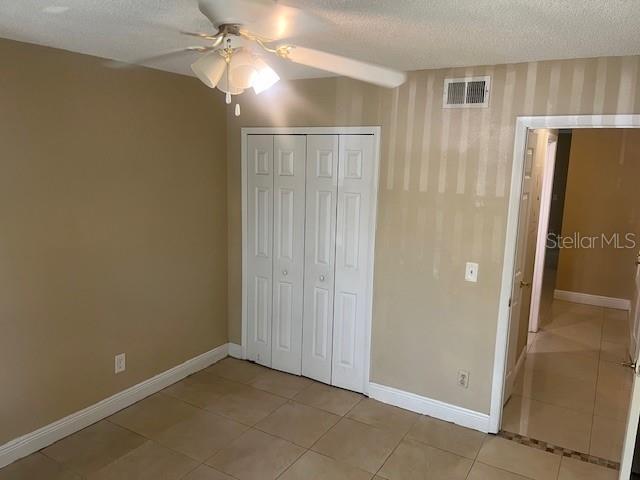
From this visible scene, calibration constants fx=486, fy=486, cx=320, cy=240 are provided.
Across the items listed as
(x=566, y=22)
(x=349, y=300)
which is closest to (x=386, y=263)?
(x=349, y=300)

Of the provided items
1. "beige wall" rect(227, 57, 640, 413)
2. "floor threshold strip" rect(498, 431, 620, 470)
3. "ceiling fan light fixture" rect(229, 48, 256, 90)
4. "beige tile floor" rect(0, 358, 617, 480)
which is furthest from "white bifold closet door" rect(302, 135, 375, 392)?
"ceiling fan light fixture" rect(229, 48, 256, 90)

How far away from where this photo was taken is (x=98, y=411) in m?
3.22

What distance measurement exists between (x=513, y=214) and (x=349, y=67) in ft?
4.45

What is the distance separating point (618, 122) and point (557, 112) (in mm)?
308

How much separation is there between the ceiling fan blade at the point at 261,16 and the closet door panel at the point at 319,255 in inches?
53.7

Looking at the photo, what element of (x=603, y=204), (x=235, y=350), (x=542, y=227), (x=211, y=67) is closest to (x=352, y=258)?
(x=235, y=350)

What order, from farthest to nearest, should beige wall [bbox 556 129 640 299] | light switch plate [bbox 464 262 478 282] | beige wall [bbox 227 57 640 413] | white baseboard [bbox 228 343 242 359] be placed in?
beige wall [bbox 556 129 640 299]
white baseboard [bbox 228 343 242 359]
light switch plate [bbox 464 262 478 282]
beige wall [bbox 227 57 640 413]

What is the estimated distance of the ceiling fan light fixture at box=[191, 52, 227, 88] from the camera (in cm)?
202

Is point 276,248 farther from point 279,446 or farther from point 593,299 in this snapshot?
point 593,299

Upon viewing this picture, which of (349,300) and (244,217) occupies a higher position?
(244,217)

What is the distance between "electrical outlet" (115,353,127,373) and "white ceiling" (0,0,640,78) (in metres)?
1.97

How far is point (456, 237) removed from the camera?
124 inches

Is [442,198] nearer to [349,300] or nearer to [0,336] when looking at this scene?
[349,300]

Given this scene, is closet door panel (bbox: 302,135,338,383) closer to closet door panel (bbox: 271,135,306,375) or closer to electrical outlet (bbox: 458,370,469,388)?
closet door panel (bbox: 271,135,306,375)
